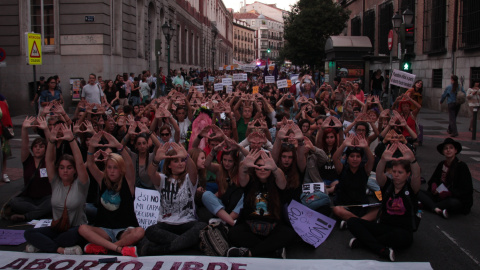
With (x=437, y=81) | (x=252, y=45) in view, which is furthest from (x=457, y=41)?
(x=252, y=45)

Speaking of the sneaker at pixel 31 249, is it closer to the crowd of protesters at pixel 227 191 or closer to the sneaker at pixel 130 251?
the crowd of protesters at pixel 227 191

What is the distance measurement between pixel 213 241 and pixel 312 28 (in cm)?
3484

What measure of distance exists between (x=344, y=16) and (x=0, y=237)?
37.2m

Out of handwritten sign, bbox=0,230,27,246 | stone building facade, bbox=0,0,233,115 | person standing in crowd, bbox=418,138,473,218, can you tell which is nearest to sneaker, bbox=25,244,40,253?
handwritten sign, bbox=0,230,27,246

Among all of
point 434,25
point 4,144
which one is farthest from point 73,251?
point 434,25

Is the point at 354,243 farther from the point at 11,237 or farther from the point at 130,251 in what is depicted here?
the point at 11,237

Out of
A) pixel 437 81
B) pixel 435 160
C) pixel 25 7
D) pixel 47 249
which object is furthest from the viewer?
pixel 437 81

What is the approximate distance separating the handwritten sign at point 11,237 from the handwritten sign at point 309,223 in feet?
11.1

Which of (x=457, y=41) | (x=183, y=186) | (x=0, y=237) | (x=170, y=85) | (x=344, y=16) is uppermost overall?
(x=344, y=16)

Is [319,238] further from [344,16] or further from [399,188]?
[344,16]

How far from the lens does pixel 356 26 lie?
44500mm

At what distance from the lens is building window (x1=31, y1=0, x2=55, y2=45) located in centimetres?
2242

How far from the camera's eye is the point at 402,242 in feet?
19.0

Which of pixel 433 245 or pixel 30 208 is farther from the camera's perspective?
pixel 30 208
